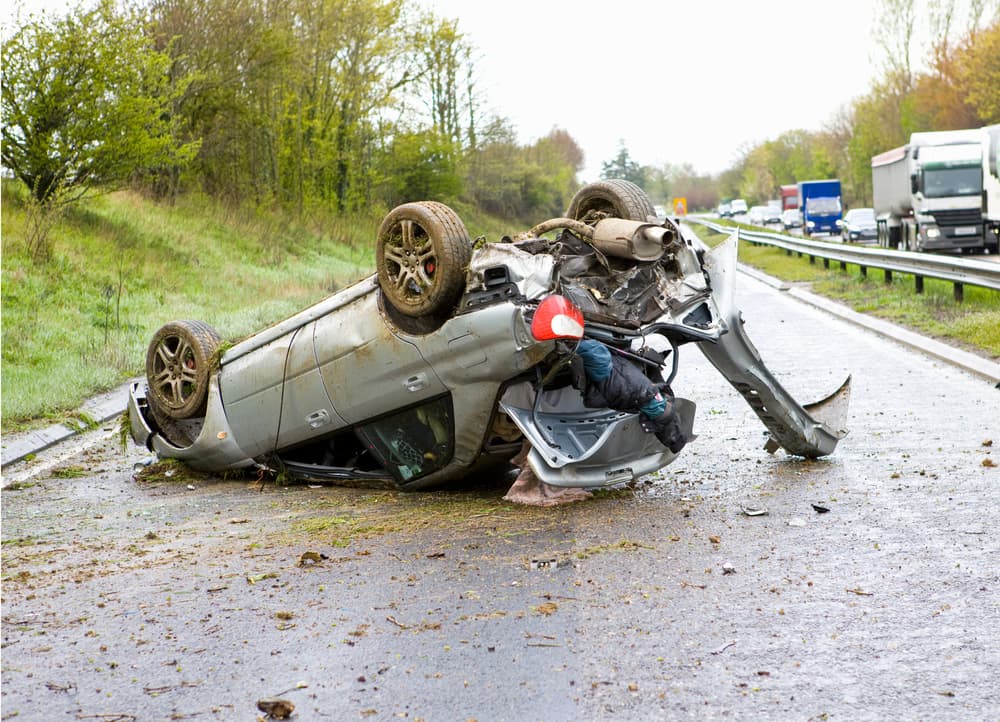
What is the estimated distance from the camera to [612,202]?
24.0 feet

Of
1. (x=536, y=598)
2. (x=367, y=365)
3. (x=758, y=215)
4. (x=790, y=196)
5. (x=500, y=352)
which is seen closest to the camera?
(x=536, y=598)

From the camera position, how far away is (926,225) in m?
31.9

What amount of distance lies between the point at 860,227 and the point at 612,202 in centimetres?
4354

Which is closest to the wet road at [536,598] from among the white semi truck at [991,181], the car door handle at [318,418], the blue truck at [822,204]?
the car door handle at [318,418]

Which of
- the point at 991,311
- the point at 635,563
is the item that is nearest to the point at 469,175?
the point at 991,311

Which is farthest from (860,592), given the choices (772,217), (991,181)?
(772,217)

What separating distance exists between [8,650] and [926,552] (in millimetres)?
3646

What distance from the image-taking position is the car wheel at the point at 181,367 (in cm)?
809

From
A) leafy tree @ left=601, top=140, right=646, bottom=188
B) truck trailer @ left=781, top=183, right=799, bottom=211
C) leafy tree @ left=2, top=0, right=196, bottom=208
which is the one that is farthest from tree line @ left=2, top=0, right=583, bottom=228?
leafy tree @ left=601, top=140, right=646, bottom=188

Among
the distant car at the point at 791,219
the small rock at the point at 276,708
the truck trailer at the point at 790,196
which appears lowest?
the small rock at the point at 276,708

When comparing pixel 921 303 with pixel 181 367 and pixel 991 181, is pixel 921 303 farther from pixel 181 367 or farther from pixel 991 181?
pixel 991 181

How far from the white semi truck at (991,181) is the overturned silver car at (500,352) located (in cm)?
2499

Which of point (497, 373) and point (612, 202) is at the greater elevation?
point (612, 202)

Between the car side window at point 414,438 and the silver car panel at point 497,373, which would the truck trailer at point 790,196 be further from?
the car side window at point 414,438
